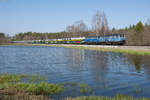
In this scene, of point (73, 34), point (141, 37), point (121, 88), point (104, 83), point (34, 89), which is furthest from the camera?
point (73, 34)

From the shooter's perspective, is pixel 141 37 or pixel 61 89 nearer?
pixel 61 89

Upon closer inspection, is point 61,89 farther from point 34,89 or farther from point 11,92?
point 11,92

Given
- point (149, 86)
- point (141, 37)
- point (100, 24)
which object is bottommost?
point (149, 86)

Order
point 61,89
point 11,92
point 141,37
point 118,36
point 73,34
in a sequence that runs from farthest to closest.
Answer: point 73,34
point 118,36
point 141,37
point 61,89
point 11,92

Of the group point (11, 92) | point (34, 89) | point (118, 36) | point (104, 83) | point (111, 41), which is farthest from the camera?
point (111, 41)

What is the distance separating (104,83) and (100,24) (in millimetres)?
64128

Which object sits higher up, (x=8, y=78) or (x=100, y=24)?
(x=100, y=24)

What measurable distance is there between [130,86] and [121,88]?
848 millimetres

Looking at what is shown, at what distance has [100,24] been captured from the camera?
74438 millimetres

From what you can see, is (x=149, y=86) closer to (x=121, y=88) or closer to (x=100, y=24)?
(x=121, y=88)

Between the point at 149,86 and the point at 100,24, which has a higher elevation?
the point at 100,24

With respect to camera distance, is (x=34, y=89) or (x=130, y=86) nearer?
(x=34, y=89)

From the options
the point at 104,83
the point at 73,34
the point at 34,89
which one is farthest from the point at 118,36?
Answer: the point at 73,34

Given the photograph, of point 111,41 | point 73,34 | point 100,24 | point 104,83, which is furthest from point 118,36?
point 73,34
